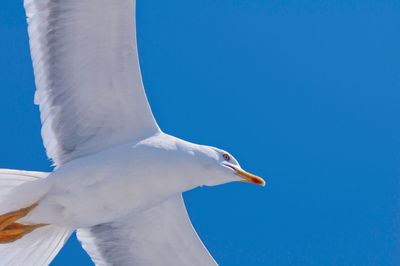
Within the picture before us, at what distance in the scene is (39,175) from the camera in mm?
4652

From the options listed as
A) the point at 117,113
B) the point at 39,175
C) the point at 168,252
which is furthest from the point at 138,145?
the point at 168,252

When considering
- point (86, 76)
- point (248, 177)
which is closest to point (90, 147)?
point (86, 76)

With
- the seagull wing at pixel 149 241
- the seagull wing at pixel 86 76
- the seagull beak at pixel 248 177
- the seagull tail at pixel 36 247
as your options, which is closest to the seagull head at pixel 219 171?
the seagull beak at pixel 248 177

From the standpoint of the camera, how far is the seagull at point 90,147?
179 inches

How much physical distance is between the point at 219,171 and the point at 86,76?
103 cm

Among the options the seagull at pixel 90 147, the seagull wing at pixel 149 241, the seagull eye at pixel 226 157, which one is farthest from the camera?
the seagull wing at pixel 149 241

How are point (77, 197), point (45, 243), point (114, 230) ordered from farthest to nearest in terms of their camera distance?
point (114, 230)
point (45, 243)
point (77, 197)

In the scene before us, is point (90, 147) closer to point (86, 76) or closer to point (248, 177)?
point (86, 76)

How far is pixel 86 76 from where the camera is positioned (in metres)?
4.79

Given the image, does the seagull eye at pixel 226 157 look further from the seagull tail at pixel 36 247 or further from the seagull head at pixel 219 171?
the seagull tail at pixel 36 247

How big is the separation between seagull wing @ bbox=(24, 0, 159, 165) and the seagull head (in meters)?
0.41

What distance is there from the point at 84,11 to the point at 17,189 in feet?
3.73

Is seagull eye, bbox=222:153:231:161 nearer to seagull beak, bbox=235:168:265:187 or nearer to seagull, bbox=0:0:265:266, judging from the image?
seagull, bbox=0:0:265:266

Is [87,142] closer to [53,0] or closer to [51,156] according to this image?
[51,156]
